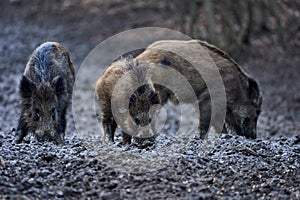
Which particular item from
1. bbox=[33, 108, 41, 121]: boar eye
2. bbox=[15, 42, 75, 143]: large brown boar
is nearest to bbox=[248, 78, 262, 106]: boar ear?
bbox=[15, 42, 75, 143]: large brown boar

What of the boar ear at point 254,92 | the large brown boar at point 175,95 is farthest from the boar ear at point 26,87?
the boar ear at point 254,92

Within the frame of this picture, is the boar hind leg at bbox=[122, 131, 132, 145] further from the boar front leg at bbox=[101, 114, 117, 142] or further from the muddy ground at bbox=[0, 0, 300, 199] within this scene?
the boar front leg at bbox=[101, 114, 117, 142]

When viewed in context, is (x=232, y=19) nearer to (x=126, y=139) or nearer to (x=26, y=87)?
(x=26, y=87)

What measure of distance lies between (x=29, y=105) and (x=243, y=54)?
9835 mm

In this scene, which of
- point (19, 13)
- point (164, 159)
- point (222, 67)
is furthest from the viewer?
point (19, 13)

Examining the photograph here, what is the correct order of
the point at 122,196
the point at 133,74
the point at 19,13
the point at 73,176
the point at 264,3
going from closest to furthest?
the point at 122,196
the point at 73,176
the point at 133,74
the point at 264,3
the point at 19,13

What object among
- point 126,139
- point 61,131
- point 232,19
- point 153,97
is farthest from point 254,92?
point 232,19

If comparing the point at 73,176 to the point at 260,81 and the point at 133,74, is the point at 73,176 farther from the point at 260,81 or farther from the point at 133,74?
the point at 260,81

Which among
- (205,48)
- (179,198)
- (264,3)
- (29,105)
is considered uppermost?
(264,3)

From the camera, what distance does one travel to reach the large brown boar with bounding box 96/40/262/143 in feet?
21.9

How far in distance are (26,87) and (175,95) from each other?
179 cm

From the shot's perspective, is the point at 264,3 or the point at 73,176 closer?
the point at 73,176

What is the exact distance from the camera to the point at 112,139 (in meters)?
7.13

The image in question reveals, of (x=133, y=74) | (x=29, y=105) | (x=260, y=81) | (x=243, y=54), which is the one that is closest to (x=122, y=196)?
(x=133, y=74)
